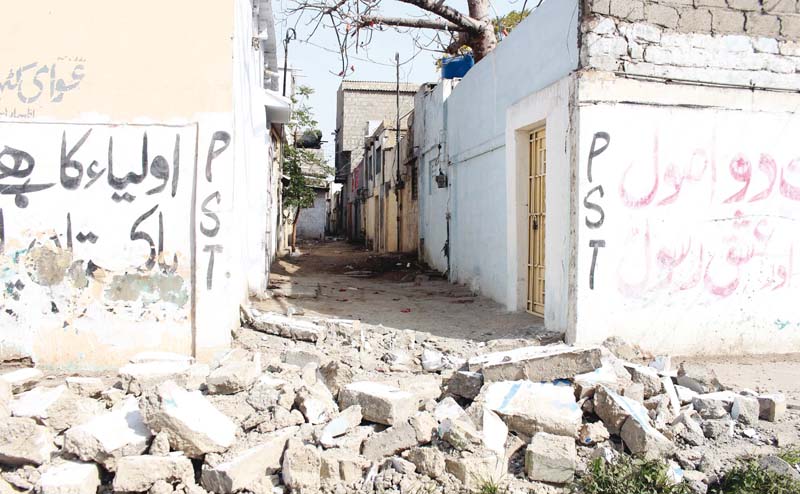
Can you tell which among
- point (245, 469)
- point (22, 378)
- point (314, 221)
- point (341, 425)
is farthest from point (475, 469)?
point (314, 221)

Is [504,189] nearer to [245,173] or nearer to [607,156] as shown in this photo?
[607,156]

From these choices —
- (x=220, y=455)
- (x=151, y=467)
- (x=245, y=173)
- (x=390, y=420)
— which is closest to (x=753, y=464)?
(x=390, y=420)

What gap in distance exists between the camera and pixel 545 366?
456 centimetres

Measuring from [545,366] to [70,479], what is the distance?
3.05 metres

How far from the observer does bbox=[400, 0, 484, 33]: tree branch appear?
38.1ft

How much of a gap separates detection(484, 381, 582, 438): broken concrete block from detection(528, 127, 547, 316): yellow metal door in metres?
3.12

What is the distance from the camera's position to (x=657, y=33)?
5.87 m

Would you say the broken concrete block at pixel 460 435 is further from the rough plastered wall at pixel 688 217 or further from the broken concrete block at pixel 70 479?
the rough plastered wall at pixel 688 217

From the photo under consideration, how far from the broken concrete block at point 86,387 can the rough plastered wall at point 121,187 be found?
0.99 meters

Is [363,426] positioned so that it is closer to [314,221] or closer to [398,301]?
[398,301]

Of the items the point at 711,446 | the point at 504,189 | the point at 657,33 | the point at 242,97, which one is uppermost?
the point at 657,33

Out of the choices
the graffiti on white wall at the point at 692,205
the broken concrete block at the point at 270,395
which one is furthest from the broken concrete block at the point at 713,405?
the broken concrete block at the point at 270,395

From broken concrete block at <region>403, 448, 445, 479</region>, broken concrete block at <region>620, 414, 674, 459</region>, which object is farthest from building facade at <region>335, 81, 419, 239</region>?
broken concrete block at <region>403, 448, 445, 479</region>

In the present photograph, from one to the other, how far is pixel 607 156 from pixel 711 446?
2.76 meters
